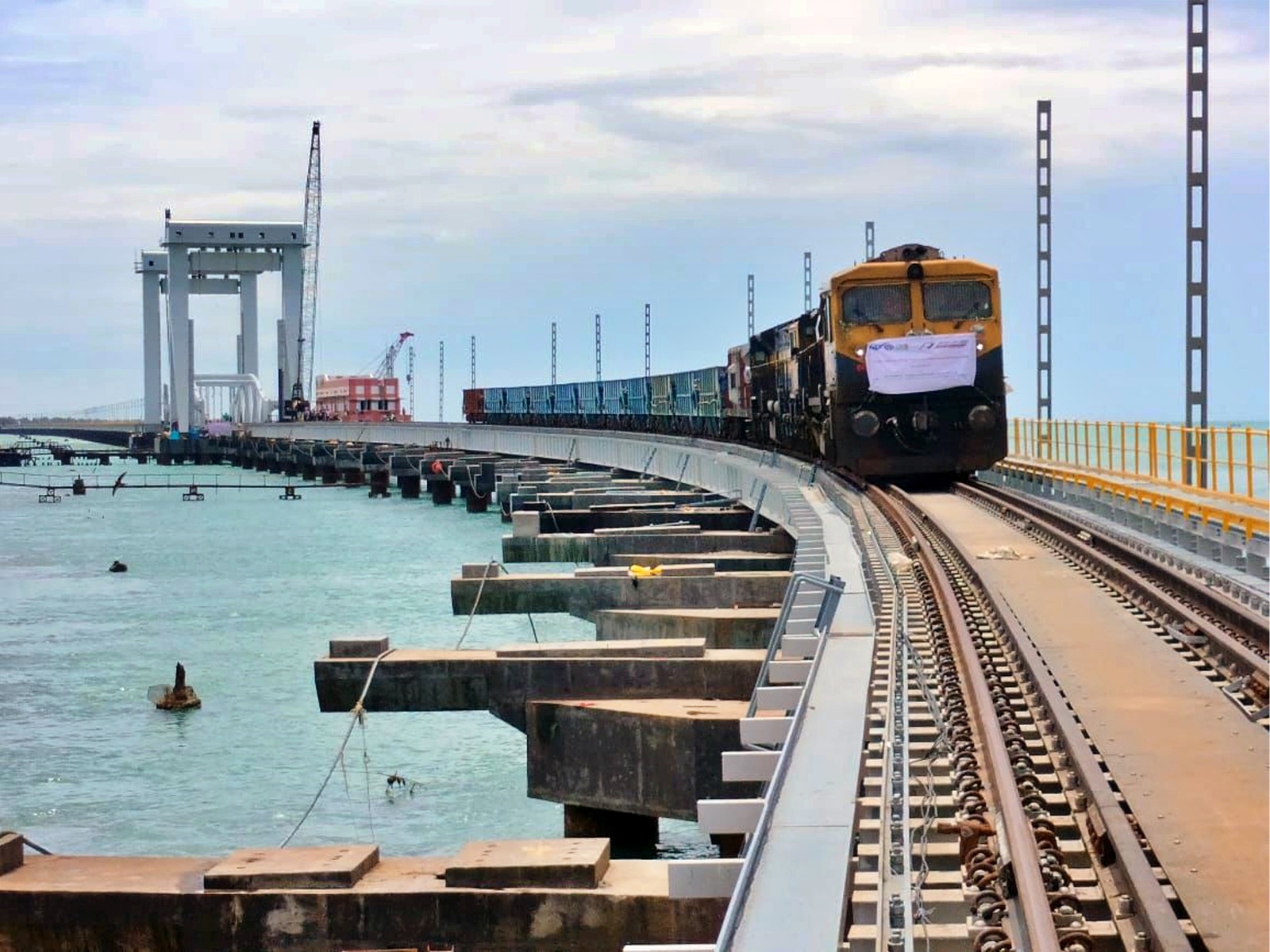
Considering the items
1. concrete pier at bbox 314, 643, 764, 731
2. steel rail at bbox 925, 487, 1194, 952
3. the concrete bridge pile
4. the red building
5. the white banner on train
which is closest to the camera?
steel rail at bbox 925, 487, 1194, 952

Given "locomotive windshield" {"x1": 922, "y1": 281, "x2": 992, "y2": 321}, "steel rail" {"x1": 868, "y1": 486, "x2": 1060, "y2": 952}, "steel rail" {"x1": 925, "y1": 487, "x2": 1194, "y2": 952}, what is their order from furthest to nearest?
"locomotive windshield" {"x1": 922, "y1": 281, "x2": 992, "y2": 321}
"steel rail" {"x1": 925, "y1": 487, "x2": 1194, "y2": 952}
"steel rail" {"x1": 868, "y1": 486, "x2": 1060, "y2": 952}

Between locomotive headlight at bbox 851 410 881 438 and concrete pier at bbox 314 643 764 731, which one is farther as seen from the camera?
locomotive headlight at bbox 851 410 881 438

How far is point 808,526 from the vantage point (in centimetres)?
2139

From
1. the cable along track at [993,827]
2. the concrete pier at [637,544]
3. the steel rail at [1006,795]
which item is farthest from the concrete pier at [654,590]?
the cable along track at [993,827]

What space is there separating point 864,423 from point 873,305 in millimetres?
1825

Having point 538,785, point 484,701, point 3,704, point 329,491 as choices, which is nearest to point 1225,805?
point 538,785

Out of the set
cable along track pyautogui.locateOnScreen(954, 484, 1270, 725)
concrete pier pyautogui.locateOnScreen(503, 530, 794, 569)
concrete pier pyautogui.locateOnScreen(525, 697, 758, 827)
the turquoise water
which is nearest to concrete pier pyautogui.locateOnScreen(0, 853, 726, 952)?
concrete pier pyautogui.locateOnScreen(525, 697, 758, 827)

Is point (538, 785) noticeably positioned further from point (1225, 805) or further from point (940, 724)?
point (1225, 805)

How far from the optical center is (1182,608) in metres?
14.4

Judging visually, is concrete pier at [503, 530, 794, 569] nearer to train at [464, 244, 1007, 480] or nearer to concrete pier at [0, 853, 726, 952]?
train at [464, 244, 1007, 480]

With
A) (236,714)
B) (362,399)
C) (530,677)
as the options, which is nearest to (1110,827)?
(530,677)

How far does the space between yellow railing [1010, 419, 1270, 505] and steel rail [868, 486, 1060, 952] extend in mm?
6355

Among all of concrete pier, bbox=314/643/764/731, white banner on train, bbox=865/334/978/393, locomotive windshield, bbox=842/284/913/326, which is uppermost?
locomotive windshield, bbox=842/284/913/326

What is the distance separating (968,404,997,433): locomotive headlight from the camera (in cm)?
2823
